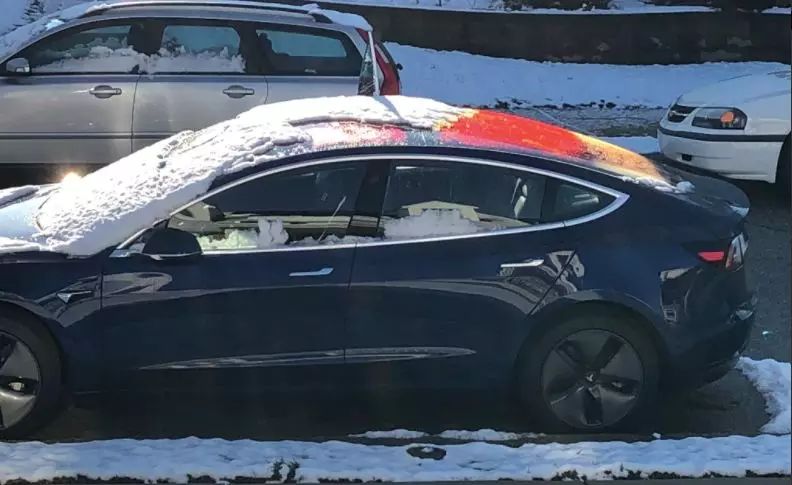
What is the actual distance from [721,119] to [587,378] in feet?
15.6

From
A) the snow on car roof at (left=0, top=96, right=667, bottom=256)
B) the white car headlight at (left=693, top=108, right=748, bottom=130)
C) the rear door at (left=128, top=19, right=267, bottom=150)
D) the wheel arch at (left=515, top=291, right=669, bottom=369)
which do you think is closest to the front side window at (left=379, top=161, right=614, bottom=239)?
the snow on car roof at (left=0, top=96, right=667, bottom=256)

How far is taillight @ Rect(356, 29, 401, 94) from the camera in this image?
8.14 meters

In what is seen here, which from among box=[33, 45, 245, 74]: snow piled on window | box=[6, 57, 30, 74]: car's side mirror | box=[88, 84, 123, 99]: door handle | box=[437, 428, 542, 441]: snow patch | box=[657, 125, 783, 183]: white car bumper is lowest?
box=[437, 428, 542, 441]: snow patch

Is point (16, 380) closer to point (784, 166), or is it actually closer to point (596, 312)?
point (596, 312)

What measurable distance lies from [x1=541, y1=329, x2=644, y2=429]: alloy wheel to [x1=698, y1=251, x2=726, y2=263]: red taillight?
52 cm

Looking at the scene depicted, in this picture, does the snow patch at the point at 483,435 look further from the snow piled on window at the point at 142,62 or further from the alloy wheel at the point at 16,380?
the snow piled on window at the point at 142,62

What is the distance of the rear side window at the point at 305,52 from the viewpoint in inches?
322

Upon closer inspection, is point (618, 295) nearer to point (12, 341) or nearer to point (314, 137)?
point (314, 137)

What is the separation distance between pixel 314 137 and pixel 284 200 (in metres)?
0.37

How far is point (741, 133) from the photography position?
8.27 meters

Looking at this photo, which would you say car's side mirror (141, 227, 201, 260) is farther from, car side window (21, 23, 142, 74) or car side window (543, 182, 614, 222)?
car side window (21, 23, 142, 74)

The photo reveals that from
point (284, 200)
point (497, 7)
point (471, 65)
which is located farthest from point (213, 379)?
point (497, 7)

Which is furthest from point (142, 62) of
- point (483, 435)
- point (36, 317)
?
Answer: point (483, 435)

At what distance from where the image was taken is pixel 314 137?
4.59 metres
